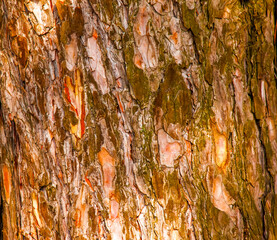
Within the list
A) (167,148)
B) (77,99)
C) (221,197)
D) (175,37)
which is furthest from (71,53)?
(221,197)

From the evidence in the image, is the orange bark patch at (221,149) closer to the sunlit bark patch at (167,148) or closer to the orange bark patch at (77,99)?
the sunlit bark patch at (167,148)

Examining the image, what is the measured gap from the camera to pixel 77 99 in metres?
1.00

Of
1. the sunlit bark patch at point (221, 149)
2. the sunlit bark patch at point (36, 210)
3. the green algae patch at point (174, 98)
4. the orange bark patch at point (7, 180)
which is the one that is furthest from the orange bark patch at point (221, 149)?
the orange bark patch at point (7, 180)

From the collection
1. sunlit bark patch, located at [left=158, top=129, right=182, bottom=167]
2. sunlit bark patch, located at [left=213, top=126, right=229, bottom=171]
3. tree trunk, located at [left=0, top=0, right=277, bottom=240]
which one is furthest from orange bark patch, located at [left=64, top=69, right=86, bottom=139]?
sunlit bark patch, located at [left=213, top=126, right=229, bottom=171]

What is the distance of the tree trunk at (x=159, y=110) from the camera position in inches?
37.8

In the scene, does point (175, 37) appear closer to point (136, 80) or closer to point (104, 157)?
point (136, 80)

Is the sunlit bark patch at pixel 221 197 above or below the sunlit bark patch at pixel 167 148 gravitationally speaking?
below

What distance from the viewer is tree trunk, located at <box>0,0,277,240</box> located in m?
0.96

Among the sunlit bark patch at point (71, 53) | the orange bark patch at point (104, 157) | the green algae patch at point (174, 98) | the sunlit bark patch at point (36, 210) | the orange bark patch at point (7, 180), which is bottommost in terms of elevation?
the sunlit bark patch at point (36, 210)

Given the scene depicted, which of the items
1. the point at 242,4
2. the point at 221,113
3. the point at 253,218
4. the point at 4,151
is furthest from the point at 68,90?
the point at 253,218

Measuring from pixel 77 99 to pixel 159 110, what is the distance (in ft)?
0.96

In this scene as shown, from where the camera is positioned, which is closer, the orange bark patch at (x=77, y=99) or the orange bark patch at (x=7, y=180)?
the orange bark patch at (x=77, y=99)

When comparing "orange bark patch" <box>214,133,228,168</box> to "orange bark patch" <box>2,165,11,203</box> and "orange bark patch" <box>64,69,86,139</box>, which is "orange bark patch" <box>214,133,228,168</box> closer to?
"orange bark patch" <box>64,69,86,139</box>

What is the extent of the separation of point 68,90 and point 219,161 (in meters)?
0.58
